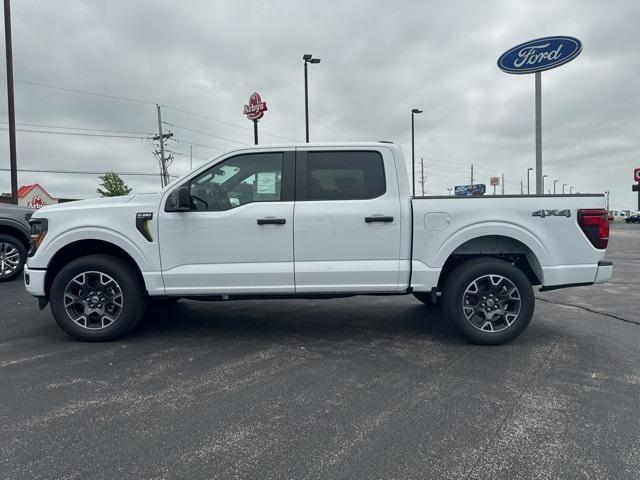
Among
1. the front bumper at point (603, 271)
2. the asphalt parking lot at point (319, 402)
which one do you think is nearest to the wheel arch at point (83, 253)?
the asphalt parking lot at point (319, 402)

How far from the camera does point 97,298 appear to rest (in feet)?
14.7

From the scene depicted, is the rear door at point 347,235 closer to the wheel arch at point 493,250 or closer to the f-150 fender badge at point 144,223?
the wheel arch at point 493,250

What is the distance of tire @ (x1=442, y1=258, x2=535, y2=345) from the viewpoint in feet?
14.2

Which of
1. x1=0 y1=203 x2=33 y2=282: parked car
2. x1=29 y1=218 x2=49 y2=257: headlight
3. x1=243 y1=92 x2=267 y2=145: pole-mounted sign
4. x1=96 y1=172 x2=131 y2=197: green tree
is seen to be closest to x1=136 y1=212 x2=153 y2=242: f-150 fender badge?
x1=29 y1=218 x2=49 y2=257: headlight

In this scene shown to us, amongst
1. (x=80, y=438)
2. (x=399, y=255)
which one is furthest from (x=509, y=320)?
(x=80, y=438)

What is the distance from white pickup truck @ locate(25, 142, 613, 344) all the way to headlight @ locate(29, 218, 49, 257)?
15mm

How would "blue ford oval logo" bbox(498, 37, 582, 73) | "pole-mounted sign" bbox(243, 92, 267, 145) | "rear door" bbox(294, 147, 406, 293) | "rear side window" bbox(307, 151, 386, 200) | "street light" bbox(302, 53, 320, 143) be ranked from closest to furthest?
"rear door" bbox(294, 147, 406, 293)
"rear side window" bbox(307, 151, 386, 200)
"blue ford oval logo" bbox(498, 37, 582, 73)
"street light" bbox(302, 53, 320, 143)
"pole-mounted sign" bbox(243, 92, 267, 145)

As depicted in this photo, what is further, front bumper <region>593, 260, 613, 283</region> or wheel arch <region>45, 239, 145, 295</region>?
wheel arch <region>45, 239, 145, 295</region>

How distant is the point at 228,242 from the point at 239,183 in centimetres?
63

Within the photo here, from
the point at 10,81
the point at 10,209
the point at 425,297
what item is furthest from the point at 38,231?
the point at 10,81

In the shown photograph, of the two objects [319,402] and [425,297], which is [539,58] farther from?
[319,402]

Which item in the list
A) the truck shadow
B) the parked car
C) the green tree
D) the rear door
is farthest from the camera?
the green tree

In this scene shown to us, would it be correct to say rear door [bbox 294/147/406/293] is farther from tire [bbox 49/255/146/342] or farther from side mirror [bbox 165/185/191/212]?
tire [bbox 49/255/146/342]

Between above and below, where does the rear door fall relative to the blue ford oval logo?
below
